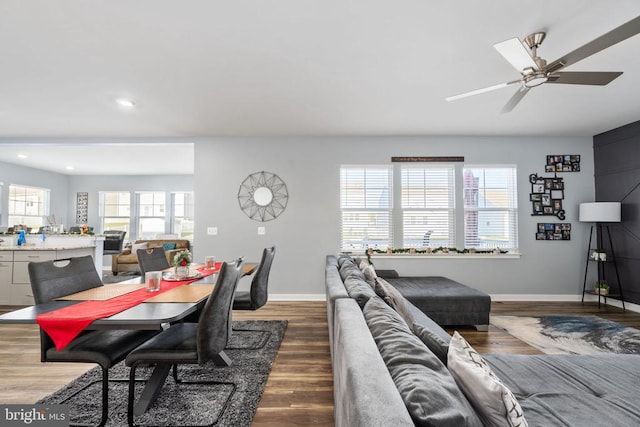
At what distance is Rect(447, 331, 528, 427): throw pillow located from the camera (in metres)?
0.81

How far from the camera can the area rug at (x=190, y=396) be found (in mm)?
1795

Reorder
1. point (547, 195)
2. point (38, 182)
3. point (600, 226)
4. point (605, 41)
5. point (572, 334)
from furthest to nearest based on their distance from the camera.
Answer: point (38, 182) → point (547, 195) → point (600, 226) → point (572, 334) → point (605, 41)

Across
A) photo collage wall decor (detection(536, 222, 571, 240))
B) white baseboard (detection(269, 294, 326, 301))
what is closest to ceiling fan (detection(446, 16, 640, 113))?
photo collage wall decor (detection(536, 222, 571, 240))

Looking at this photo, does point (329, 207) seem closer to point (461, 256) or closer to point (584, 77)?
point (461, 256)

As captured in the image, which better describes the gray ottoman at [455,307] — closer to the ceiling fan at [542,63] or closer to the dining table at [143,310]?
the ceiling fan at [542,63]

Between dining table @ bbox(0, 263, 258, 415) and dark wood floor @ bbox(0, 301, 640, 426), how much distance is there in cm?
74

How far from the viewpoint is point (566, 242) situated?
4641 millimetres

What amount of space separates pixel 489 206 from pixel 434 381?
15.1 ft

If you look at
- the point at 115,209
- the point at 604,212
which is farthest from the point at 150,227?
the point at 604,212

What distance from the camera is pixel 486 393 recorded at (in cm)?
84

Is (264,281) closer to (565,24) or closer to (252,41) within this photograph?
(252,41)

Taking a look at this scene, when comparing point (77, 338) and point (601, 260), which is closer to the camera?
point (77, 338)

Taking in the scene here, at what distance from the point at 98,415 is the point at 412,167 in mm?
4564

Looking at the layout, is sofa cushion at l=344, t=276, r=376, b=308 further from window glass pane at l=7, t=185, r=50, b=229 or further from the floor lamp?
window glass pane at l=7, t=185, r=50, b=229
